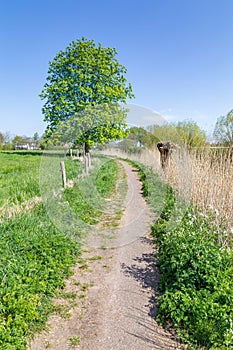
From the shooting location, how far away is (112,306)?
3.13 m

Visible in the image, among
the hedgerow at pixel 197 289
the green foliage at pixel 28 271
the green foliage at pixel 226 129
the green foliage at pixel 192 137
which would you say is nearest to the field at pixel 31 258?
the green foliage at pixel 28 271

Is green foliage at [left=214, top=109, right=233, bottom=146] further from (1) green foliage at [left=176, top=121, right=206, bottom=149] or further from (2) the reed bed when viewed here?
(2) the reed bed

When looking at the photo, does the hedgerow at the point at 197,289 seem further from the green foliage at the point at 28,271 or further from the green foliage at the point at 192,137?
the green foliage at the point at 192,137

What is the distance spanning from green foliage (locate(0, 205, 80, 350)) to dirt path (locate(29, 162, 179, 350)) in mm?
205

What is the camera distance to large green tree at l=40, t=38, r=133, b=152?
392 inches

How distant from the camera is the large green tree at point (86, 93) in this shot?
9961 mm

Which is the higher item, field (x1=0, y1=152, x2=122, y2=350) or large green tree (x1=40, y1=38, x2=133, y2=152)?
large green tree (x1=40, y1=38, x2=133, y2=152)

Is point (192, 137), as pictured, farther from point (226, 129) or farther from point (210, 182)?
point (210, 182)

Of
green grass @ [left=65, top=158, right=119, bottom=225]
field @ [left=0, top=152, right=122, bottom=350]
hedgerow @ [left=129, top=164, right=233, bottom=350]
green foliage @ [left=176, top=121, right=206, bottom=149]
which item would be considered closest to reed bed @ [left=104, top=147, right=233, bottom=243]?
hedgerow @ [left=129, top=164, right=233, bottom=350]

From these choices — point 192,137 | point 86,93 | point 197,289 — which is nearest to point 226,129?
point 192,137

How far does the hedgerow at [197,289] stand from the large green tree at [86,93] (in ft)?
20.5

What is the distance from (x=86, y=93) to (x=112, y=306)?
11847 millimetres

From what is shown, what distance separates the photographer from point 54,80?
54.5 feet

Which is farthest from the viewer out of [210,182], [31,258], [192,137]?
[192,137]
